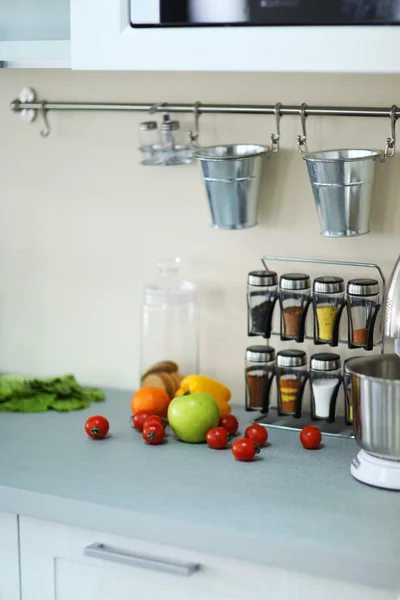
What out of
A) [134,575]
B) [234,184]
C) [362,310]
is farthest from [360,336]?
[134,575]

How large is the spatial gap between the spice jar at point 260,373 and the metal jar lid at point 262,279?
14cm

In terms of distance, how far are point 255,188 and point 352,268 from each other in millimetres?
255

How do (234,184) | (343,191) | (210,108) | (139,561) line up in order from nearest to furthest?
(139,561) → (343,191) → (234,184) → (210,108)

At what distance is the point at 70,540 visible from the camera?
1509mm

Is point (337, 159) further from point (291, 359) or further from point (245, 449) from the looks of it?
point (245, 449)

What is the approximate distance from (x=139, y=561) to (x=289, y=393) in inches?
21.1

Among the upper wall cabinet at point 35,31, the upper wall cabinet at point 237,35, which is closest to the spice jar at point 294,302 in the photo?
the upper wall cabinet at point 237,35

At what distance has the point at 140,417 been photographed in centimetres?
183

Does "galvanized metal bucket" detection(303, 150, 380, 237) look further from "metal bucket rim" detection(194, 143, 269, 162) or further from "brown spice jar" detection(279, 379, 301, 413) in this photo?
"brown spice jar" detection(279, 379, 301, 413)

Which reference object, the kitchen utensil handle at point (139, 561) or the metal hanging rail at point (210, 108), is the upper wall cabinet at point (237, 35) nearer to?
the metal hanging rail at point (210, 108)

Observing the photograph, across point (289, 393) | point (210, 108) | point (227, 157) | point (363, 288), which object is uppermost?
point (210, 108)

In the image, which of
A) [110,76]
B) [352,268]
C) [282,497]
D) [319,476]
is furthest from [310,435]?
[110,76]

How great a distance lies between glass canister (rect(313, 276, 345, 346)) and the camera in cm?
177

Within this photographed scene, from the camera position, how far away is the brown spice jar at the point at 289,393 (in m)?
1.83
